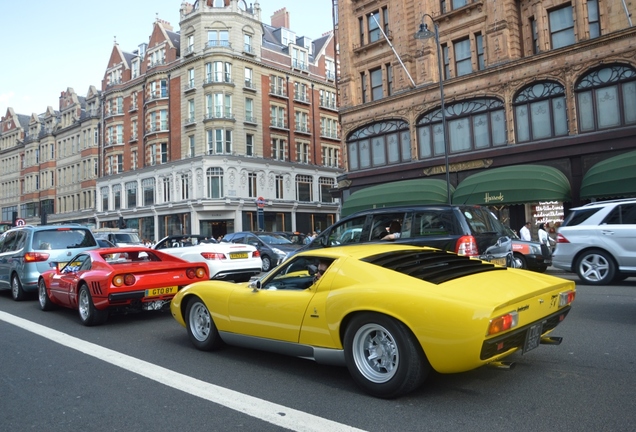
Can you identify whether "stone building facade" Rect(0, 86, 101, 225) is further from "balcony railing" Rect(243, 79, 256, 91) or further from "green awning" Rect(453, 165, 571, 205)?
"green awning" Rect(453, 165, 571, 205)

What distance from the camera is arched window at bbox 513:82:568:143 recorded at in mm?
21062

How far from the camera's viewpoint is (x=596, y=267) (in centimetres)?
1073

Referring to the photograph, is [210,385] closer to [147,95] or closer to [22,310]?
[22,310]

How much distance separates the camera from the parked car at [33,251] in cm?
1098

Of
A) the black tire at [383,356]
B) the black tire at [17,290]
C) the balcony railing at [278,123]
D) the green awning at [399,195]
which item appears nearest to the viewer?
the black tire at [383,356]

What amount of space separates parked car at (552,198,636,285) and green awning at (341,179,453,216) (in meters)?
11.8

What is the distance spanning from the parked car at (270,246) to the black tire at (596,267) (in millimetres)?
9344

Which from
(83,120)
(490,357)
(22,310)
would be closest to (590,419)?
(490,357)

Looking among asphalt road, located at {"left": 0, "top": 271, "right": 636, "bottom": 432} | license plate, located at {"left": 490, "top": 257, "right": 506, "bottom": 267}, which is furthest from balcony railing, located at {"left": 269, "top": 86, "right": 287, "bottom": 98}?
asphalt road, located at {"left": 0, "top": 271, "right": 636, "bottom": 432}

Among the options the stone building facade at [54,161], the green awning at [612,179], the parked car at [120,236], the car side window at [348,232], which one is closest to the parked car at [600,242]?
the car side window at [348,232]

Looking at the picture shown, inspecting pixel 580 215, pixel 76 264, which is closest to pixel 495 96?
pixel 580 215

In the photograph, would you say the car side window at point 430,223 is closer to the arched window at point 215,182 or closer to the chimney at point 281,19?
the arched window at point 215,182

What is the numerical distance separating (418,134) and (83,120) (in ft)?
140

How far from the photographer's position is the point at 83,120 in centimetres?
5391
